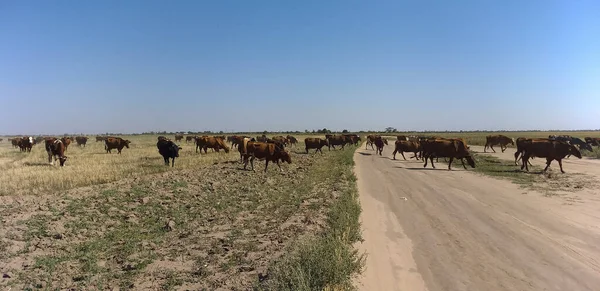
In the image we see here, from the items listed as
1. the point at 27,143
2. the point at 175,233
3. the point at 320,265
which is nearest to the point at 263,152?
the point at 175,233

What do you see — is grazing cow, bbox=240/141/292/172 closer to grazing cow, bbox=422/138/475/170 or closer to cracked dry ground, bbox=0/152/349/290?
cracked dry ground, bbox=0/152/349/290

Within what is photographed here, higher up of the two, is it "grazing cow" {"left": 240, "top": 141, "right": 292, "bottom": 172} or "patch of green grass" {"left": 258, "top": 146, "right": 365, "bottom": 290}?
"grazing cow" {"left": 240, "top": 141, "right": 292, "bottom": 172}

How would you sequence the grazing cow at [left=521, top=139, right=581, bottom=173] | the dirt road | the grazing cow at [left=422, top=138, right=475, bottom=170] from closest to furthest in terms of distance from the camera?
the dirt road → the grazing cow at [left=521, top=139, right=581, bottom=173] → the grazing cow at [left=422, top=138, right=475, bottom=170]

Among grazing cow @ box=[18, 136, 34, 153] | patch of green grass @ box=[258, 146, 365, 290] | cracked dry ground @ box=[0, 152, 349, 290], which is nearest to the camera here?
patch of green grass @ box=[258, 146, 365, 290]

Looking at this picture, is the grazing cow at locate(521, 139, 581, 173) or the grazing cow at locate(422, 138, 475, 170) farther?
the grazing cow at locate(422, 138, 475, 170)

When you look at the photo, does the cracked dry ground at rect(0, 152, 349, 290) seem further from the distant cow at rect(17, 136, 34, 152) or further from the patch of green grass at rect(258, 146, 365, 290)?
the distant cow at rect(17, 136, 34, 152)

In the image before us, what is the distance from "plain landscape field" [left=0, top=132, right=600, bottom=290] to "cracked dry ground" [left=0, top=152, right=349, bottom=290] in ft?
0.08

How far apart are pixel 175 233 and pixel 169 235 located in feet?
0.67

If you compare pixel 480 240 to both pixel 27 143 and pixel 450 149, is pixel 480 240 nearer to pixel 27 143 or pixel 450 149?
pixel 450 149

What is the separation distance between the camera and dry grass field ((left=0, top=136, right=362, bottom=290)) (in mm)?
6477

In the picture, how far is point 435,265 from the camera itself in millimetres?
7137

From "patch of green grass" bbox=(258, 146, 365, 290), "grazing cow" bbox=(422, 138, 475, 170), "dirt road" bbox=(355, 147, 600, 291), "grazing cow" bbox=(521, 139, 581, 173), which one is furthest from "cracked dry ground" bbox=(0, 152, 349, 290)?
"grazing cow" bbox=(521, 139, 581, 173)

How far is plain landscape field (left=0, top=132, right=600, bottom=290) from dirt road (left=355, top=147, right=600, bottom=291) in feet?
2.55

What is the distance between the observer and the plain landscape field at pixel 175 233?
6.47 meters
